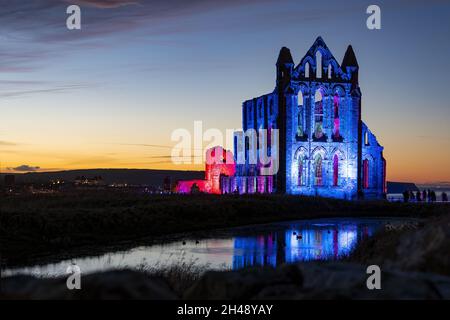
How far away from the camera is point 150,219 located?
126 feet

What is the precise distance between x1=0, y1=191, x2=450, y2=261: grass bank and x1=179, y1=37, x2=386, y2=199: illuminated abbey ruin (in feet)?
30.4

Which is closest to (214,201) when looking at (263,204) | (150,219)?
(263,204)

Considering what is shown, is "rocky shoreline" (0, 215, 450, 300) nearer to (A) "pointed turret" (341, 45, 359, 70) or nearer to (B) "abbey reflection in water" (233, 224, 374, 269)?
(B) "abbey reflection in water" (233, 224, 374, 269)

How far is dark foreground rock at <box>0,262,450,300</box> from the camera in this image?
6621 mm

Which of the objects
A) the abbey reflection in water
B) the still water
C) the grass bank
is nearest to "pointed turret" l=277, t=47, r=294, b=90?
the grass bank

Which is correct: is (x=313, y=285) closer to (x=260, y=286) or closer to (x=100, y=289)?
(x=260, y=286)

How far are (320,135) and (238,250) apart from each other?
43.3 m

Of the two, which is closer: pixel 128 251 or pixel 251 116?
pixel 128 251

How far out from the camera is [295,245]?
3180 centimetres

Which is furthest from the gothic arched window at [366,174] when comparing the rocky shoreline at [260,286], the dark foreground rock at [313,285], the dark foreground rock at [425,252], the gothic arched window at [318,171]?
the dark foreground rock at [313,285]
